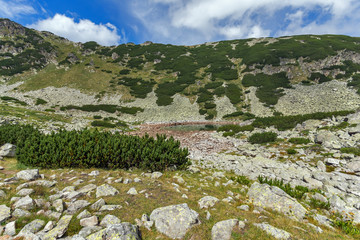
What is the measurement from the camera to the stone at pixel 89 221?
13.0 feet

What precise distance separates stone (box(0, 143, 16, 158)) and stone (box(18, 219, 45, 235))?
9718 millimetres

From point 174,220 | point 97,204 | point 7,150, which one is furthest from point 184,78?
point 174,220

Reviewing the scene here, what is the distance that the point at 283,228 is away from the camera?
4297mm

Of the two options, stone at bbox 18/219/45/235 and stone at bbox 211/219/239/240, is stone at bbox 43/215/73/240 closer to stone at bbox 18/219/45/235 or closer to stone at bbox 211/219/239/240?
stone at bbox 18/219/45/235

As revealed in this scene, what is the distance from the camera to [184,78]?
68500 millimetres

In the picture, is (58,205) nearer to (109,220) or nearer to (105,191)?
(105,191)

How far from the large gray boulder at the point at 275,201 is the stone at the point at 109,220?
4.82 m

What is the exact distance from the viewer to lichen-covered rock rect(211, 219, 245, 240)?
3817mm

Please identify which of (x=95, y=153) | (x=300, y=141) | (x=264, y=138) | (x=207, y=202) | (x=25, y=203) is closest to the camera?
(x=25, y=203)

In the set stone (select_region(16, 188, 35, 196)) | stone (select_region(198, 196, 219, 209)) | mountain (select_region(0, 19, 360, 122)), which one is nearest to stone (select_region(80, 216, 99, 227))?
stone (select_region(16, 188, 35, 196))

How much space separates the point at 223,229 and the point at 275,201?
3.02 metres

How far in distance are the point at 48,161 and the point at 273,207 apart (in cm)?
1059

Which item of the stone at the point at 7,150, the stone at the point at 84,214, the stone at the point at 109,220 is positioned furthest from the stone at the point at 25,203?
the stone at the point at 7,150

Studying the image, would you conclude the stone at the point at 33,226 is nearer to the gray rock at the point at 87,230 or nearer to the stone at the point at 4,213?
the stone at the point at 4,213
